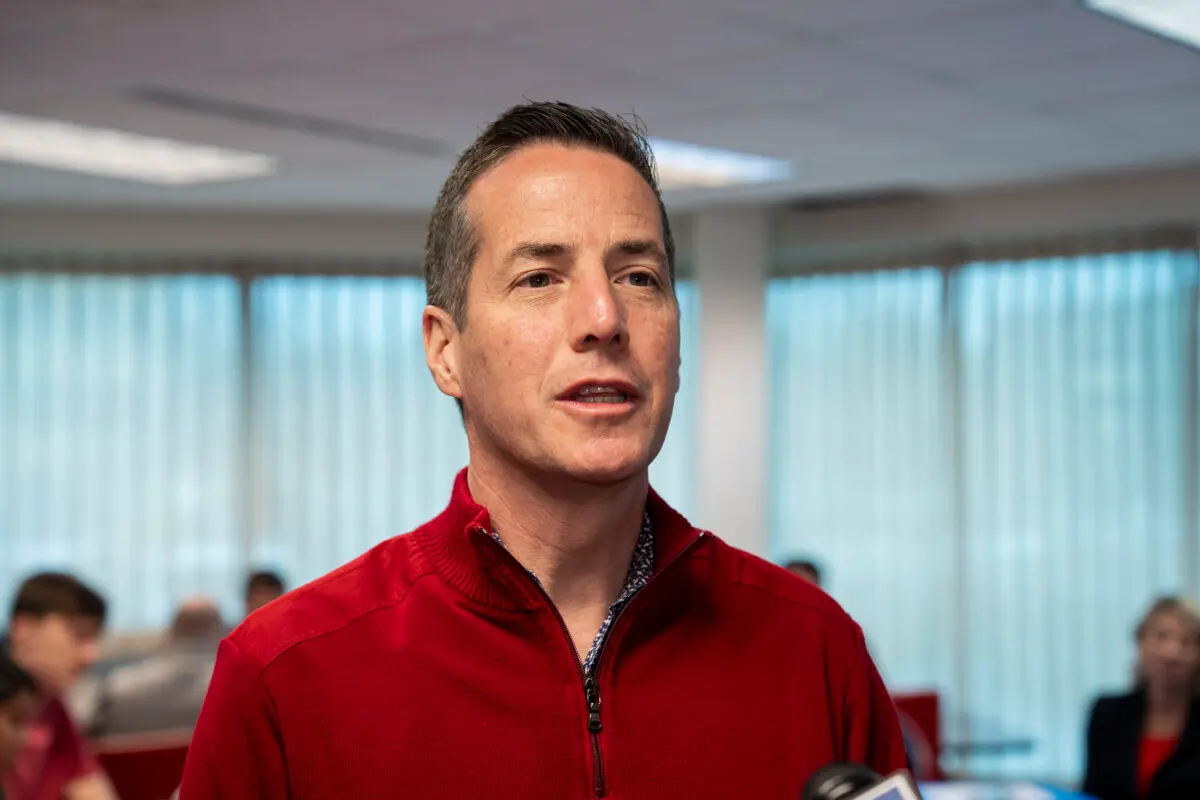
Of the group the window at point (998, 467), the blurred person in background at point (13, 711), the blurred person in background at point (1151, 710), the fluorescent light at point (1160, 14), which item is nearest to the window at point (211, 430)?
the window at point (998, 467)

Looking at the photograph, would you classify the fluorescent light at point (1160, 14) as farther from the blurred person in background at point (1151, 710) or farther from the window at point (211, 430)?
the window at point (211, 430)

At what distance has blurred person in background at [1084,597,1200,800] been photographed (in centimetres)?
474

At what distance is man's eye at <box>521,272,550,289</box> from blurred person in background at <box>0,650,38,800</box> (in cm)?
195

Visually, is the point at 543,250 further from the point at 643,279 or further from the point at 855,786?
the point at 855,786

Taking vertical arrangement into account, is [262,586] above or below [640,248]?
below

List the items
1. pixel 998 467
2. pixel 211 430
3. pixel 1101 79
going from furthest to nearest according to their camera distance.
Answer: pixel 211 430
pixel 998 467
pixel 1101 79

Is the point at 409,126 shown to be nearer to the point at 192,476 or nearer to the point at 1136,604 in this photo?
the point at 192,476

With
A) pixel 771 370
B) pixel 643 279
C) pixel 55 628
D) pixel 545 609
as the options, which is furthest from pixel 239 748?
pixel 771 370

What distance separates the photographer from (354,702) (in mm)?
1141

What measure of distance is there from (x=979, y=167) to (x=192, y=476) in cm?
412

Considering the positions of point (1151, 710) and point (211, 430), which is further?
point (211, 430)

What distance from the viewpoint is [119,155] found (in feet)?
19.9

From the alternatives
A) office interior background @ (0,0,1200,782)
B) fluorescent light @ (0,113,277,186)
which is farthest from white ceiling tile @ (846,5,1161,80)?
fluorescent light @ (0,113,277,186)

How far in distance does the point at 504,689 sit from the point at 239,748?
21 cm
